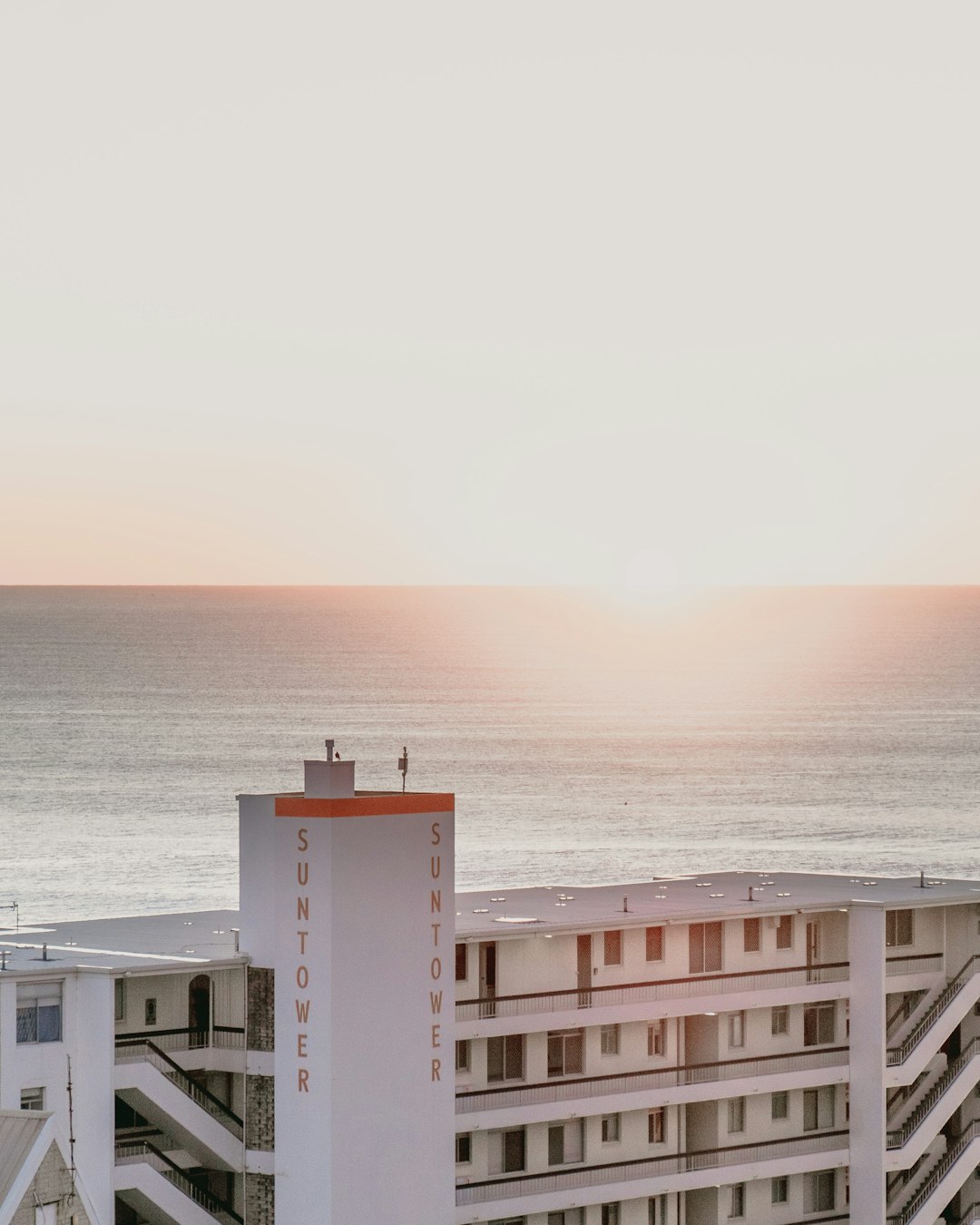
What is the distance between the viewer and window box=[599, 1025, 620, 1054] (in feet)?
208

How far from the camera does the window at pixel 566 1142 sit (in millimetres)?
62062

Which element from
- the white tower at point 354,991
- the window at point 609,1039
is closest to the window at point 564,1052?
the window at point 609,1039

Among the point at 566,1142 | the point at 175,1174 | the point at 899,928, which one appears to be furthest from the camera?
the point at 899,928

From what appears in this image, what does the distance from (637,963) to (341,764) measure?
13.0 metres

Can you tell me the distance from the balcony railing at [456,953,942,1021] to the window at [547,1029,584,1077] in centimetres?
74

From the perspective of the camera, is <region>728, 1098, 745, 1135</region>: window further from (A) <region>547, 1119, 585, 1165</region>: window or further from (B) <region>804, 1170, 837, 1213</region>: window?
(A) <region>547, 1119, 585, 1165</region>: window

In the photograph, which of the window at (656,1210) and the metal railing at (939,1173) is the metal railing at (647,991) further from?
the metal railing at (939,1173)

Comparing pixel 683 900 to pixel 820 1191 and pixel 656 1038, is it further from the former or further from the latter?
pixel 820 1191

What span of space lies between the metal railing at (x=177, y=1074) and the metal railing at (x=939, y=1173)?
19910 millimetres

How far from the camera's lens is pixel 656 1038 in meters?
64.7

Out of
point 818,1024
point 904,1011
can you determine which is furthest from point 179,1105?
point 904,1011

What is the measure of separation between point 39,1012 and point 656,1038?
60.2 feet

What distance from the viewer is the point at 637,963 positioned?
64.1 meters

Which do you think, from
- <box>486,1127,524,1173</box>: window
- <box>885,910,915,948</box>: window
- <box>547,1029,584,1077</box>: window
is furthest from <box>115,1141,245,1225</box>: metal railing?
<box>885,910,915,948</box>: window
